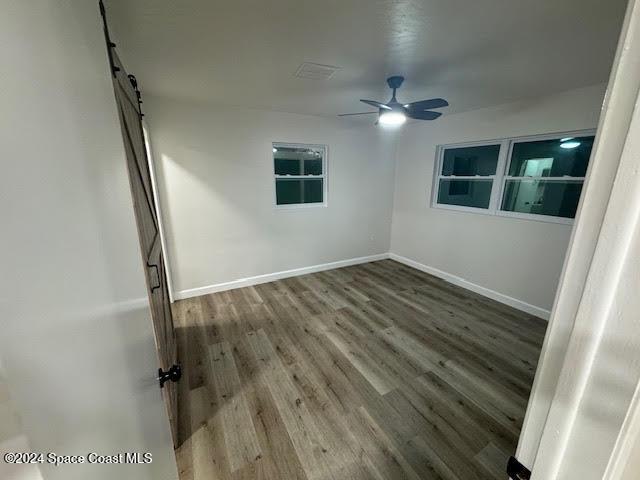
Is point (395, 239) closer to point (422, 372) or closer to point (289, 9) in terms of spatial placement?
point (422, 372)

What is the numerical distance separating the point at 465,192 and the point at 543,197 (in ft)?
3.06

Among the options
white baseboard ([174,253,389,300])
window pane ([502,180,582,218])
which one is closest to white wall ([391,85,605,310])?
window pane ([502,180,582,218])

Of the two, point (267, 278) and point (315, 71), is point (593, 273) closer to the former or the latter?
point (315, 71)

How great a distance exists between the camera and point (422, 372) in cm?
212

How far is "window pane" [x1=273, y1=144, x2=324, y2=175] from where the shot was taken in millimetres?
3646

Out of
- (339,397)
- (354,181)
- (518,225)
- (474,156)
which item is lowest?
(339,397)

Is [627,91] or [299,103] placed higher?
[299,103]

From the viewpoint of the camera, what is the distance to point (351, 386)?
1.98 meters

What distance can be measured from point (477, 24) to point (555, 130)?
1.97 m

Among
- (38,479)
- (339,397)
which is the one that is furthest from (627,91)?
(339,397)

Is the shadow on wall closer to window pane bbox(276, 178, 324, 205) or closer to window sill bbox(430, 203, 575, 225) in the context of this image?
window pane bbox(276, 178, 324, 205)

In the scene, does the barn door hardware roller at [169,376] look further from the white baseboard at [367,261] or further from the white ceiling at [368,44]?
the white baseboard at [367,261]

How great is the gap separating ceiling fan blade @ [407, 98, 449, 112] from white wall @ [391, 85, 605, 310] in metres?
1.47

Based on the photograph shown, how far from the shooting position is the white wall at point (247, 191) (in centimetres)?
305
